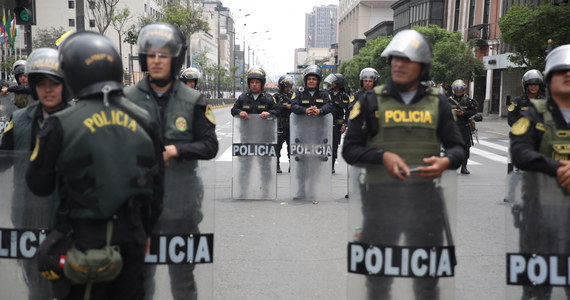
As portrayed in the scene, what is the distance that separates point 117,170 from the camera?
2.74m

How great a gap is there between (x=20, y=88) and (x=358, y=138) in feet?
24.7

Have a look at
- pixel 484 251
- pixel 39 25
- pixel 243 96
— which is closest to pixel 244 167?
pixel 243 96

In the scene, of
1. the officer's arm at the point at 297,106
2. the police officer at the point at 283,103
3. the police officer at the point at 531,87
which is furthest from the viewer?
the police officer at the point at 283,103

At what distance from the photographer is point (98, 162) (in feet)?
8.86

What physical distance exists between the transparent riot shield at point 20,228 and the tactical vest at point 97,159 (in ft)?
3.39

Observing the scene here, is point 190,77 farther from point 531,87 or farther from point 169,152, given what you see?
point 169,152

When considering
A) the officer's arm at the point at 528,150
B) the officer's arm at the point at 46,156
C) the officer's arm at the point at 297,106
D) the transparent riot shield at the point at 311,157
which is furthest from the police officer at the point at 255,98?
the officer's arm at the point at 46,156

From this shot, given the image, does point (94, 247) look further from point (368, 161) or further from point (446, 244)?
point (446, 244)

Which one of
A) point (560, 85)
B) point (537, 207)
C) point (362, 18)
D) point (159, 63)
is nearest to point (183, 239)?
point (159, 63)

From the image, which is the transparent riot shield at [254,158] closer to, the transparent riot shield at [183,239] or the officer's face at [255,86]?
the officer's face at [255,86]

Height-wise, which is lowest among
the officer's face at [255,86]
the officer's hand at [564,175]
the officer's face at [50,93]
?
the officer's hand at [564,175]

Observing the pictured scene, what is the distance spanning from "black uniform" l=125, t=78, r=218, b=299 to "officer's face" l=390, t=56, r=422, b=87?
4.15ft

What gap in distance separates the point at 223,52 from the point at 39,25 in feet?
302

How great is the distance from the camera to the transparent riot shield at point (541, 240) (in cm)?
346
